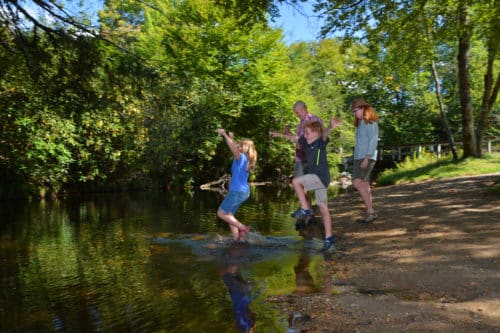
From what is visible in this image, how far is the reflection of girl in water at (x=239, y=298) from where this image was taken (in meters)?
3.92

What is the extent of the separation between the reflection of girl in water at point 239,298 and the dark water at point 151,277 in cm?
1

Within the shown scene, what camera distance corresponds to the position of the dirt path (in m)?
3.67

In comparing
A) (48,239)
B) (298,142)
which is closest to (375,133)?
(298,142)

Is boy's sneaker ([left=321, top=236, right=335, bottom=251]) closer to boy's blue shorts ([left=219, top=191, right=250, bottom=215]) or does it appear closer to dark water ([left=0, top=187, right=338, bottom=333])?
dark water ([left=0, top=187, right=338, bottom=333])

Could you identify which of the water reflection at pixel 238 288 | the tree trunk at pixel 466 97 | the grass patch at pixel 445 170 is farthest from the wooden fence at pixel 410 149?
the water reflection at pixel 238 288

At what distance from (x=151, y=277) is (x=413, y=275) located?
296cm

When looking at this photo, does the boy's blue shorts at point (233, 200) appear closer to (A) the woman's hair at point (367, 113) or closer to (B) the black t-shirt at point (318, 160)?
(B) the black t-shirt at point (318, 160)

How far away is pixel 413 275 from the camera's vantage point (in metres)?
4.99

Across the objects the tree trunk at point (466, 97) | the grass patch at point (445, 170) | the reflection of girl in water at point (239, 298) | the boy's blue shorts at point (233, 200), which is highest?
the tree trunk at point (466, 97)

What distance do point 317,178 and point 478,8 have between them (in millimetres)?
9333

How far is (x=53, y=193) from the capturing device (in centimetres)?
2147

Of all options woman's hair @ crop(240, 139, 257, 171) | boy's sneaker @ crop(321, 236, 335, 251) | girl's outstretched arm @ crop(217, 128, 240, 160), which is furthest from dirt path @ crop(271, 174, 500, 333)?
girl's outstretched arm @ crop(217, 128, 240, 160)

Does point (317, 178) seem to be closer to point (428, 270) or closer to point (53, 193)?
point (428, 270)

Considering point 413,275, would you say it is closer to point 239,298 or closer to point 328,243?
point 239,298
